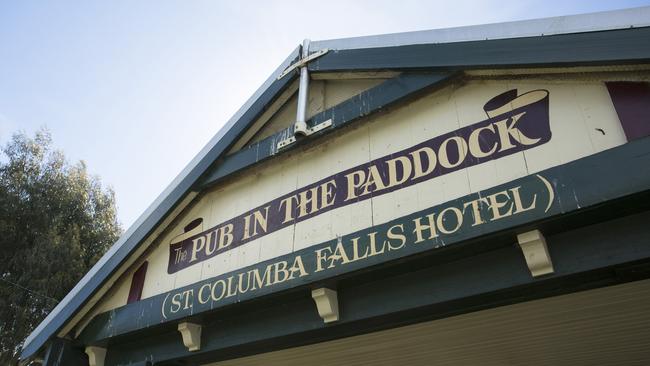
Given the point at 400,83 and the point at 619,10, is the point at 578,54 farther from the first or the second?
the point at 400,83

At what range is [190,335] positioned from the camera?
4898mm

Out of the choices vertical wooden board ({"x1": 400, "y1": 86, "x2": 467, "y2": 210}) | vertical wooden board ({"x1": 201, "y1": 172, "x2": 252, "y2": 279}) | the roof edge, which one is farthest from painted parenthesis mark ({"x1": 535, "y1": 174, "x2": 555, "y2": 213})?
vertical wooden board ({"x1": 201, "y1": 172, "x2": 252, "y2": 279})

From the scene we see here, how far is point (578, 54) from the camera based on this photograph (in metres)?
3.50

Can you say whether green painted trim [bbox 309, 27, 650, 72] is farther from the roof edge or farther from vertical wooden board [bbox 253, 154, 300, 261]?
vertical wooden board [bbox 253, 154, 300, 261]

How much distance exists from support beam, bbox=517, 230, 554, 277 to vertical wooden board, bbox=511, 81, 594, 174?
49 cm

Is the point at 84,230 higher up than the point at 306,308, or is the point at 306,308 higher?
the point at 84,230

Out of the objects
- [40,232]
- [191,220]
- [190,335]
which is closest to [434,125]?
[190,335]

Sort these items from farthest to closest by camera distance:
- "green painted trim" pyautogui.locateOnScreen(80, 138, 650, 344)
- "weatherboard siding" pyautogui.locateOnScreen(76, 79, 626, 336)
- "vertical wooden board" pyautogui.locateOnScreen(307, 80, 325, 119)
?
"vertical wooden board" pyautogui.locateOnScreen(307, 80, 325, 119), "weatherboard siding" pyautogui.locateOnScreen(76, 79, 626, 336), "green painted trim" pyautogui.locateOnScreen(80, 138, 650, 344)

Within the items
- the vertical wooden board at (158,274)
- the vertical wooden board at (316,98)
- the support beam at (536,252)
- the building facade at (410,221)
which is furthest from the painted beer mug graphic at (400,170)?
the vertical wooden board at (316,98)

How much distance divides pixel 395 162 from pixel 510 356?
2176mm

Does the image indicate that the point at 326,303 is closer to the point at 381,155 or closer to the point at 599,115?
the point at 381,155

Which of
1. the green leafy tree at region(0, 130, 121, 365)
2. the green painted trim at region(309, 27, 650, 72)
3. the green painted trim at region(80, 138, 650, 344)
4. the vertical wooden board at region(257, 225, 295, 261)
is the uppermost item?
the green leafy tree at region(0, 130, 121, 365)

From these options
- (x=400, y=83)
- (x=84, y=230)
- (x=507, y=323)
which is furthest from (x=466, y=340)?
(x=84, y=230)

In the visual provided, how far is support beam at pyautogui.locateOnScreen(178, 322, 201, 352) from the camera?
193 inches
